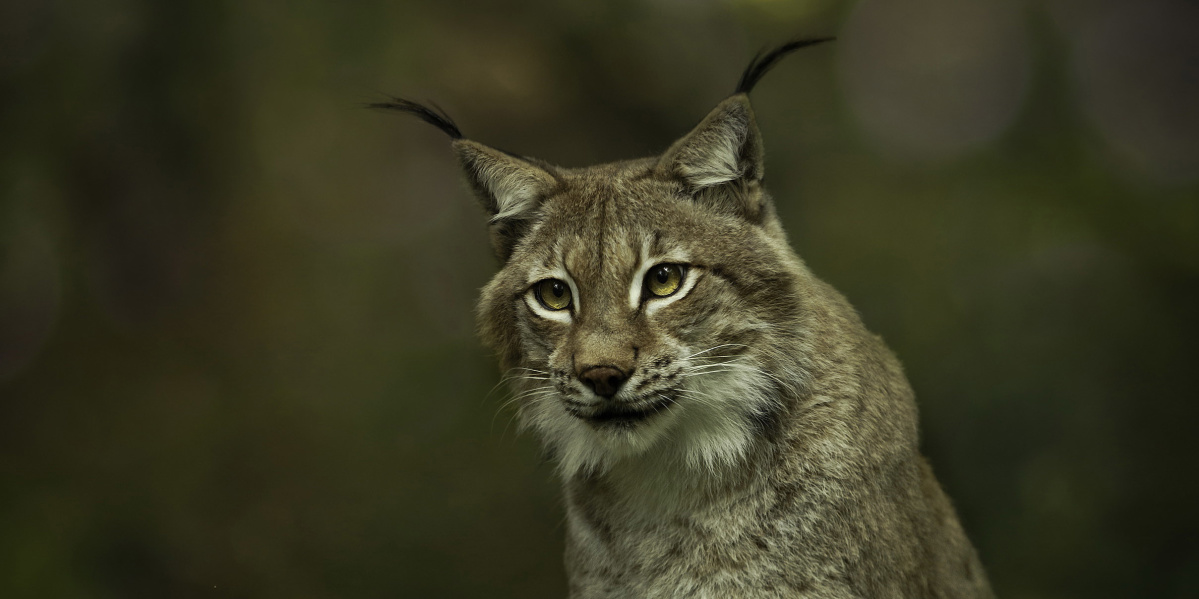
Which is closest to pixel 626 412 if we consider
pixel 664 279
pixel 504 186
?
pixel 664 279

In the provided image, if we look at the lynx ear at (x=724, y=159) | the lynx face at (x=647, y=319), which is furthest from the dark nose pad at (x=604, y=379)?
the lynx ear at (x=724, y=159)

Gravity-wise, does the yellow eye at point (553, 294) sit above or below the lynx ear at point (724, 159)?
below

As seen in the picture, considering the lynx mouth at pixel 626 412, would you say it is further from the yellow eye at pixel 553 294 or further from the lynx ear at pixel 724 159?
the lynx ear at pixel 724 159

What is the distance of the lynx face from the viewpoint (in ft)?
9.11

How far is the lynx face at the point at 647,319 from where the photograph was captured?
278cm

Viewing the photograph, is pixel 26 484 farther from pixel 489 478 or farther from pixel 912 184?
pixel 912 184

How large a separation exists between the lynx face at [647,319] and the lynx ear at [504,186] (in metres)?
0.09

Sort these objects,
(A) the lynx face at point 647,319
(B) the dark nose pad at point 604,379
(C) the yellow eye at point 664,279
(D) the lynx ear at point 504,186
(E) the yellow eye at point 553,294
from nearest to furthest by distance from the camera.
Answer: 1. (B) the dark nose pad at point 604,379
2. (A) the lynx face at point 647,319
3. (C) the yellow eye at point 664,279
4. (E) the yellow eye at point 553,294
5. (D) the lynx ear at point 504,186

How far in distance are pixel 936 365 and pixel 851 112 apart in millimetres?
1554

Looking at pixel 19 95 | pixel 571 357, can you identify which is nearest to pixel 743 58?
pixel 571 357

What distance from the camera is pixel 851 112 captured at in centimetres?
526

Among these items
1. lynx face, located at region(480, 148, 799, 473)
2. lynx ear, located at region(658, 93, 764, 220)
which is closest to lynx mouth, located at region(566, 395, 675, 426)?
lynx face, located at region(480, 148, 799, 473)

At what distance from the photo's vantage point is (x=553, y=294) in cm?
311

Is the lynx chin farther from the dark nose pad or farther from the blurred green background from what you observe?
the blurred green background
